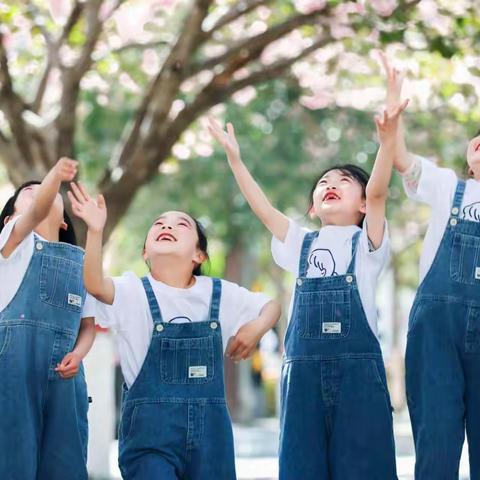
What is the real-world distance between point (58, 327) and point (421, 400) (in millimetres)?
1440

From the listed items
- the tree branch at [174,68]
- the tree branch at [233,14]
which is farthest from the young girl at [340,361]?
the tree branch at [233,14]

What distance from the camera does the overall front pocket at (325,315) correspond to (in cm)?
462

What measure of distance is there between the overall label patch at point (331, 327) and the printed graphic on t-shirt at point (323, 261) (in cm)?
20

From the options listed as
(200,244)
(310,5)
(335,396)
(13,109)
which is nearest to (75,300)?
(200,244)

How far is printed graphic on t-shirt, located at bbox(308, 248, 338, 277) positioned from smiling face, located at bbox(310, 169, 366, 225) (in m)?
0.17

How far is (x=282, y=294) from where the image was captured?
22219 millimetres

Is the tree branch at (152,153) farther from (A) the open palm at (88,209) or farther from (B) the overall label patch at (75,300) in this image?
(A) the open palm at (88,209)

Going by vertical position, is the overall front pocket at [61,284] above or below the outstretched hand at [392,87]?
below

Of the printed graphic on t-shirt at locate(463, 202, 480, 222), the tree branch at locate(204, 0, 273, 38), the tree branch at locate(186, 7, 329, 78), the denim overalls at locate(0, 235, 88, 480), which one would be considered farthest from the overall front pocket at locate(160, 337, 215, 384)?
the tree branch at locate(204, 0, 273, 38)

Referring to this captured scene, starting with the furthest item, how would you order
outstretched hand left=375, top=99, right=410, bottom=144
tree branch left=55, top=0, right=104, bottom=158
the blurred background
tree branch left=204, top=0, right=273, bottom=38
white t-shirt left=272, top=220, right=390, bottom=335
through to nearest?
tree branch left=204, top=0, right=273, bottom=38
tree branch left=55, top=0, right=104, bottom=158
the blurred background
white t-shirt left=272, top=220, right=390, bottom=335
outstretched hand left=375, top=99, right=410, bottom=144

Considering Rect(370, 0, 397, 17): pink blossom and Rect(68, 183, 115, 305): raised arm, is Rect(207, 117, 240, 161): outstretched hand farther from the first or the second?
Rect(370, 0, 397, 17): pink blossom

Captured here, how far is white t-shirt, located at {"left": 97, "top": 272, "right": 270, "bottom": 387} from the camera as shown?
466 centimetres

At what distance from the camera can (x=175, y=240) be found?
15.9 ft

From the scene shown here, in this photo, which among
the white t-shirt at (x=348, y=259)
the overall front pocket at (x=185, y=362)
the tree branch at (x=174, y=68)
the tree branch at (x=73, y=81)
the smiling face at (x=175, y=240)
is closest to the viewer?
the overall front pocket at (x=185, y=362)
